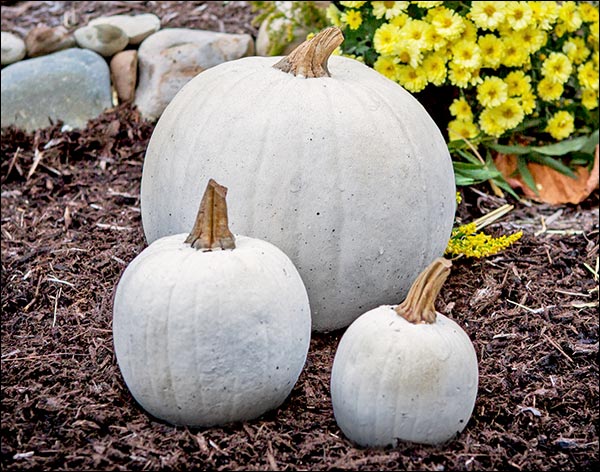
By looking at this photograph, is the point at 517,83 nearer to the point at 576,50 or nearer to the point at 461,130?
the point at 461,130

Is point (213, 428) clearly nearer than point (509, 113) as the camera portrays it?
Yes

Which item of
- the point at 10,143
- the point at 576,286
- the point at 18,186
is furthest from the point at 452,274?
the point at 10,143

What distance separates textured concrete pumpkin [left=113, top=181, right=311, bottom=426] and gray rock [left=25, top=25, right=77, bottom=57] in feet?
11.2

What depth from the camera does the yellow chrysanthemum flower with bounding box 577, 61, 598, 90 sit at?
15.6 ft

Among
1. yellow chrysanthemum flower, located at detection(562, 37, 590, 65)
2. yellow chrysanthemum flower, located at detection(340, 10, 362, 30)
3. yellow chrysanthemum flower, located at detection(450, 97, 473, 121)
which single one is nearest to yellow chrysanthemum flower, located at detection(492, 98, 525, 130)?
yellow chrysanthemum flower, located at detection(450, 97, 473, 121)

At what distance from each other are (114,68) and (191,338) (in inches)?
139

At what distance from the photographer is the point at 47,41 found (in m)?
5.50

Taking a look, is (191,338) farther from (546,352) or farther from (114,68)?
(114,68)

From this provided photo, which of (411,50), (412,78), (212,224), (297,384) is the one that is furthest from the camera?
(412,78)

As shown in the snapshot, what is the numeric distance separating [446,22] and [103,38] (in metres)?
2.21

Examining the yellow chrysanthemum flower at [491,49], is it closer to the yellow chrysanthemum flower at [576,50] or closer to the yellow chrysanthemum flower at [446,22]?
the yellow chrysanthemum flower at [446,22]

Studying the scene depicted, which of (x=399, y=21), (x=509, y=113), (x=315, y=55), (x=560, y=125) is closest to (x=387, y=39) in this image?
(x=399, y=21)

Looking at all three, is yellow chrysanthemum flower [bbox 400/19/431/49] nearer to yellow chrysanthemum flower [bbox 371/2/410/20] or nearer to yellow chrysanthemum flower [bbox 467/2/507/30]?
yellow chrysanthemum flower [bbox 371/2/410/20]

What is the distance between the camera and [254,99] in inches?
116
